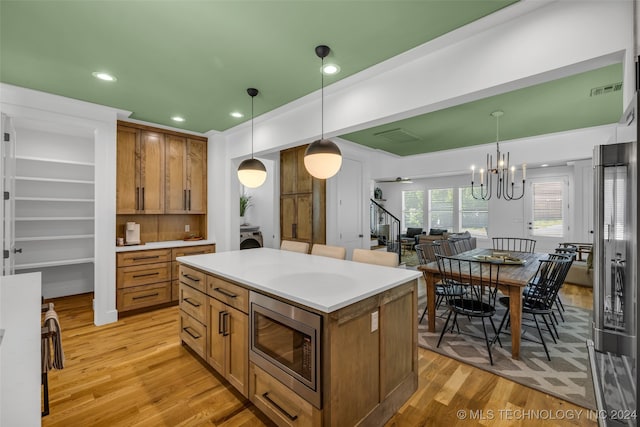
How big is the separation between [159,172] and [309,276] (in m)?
3.46

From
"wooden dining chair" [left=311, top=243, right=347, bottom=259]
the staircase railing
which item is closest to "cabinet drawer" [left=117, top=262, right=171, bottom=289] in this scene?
"wooden dining chair" [left=311, top=243, right=347, bottom=259]

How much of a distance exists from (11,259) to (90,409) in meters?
1.99

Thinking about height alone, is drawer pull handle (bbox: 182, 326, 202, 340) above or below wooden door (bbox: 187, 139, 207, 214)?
below

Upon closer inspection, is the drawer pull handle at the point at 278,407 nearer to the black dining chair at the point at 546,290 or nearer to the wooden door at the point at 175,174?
the black dining chair at the point at 546,290

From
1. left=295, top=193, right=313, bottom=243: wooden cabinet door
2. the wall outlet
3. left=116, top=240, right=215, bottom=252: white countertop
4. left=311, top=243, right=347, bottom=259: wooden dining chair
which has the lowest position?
the wall outlet

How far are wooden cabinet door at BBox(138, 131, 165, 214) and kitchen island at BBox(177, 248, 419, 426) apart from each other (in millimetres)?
2375

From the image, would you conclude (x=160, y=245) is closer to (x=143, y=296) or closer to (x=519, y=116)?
(x=143, y=296)

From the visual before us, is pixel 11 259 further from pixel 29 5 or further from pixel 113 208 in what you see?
pixel 29 5

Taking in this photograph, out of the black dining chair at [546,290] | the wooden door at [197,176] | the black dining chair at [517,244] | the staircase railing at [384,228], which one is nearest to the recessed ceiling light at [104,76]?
the wooden door at [197,176]

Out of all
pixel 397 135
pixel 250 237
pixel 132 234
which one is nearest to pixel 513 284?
pixel 397 135

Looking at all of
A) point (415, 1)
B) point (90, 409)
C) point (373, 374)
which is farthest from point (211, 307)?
point (415, 1)

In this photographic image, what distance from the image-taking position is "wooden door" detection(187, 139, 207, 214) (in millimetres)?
4668

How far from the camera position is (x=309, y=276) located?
2.05m

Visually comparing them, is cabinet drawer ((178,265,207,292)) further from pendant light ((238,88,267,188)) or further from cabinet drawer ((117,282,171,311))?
cabinet drawer ((117,282,171,311))
